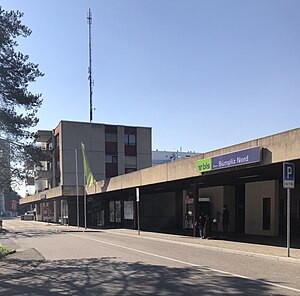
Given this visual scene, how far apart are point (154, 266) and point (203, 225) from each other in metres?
11.4

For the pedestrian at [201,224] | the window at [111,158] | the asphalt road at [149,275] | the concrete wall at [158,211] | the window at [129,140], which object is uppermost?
the window at [129,140]

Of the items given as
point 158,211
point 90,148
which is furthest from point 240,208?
point 90,148

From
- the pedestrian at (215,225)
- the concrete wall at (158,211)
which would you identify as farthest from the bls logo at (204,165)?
the concrete wall at (158,211)

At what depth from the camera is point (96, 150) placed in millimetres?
61844

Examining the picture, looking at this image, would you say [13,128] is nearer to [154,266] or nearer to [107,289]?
[154,266]

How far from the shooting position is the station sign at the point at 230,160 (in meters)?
17.3

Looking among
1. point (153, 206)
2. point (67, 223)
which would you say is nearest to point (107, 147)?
point (67, 223)

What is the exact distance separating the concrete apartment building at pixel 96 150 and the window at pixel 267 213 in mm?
36245

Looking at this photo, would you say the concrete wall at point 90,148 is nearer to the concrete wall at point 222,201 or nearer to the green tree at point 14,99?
the concrete wall at point 222,201

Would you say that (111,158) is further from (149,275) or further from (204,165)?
(149,275)

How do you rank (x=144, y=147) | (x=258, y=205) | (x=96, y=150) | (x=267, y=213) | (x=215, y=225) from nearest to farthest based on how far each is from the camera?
1. (x=267, y=213)
2. (x=258, y=205)
3. (x=215, y=225)
4. (x=96, y=150)
5. (x=144, y=147)

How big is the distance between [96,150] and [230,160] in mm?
44297

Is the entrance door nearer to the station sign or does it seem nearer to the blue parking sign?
the station sign

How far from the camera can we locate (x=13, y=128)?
14734mm
